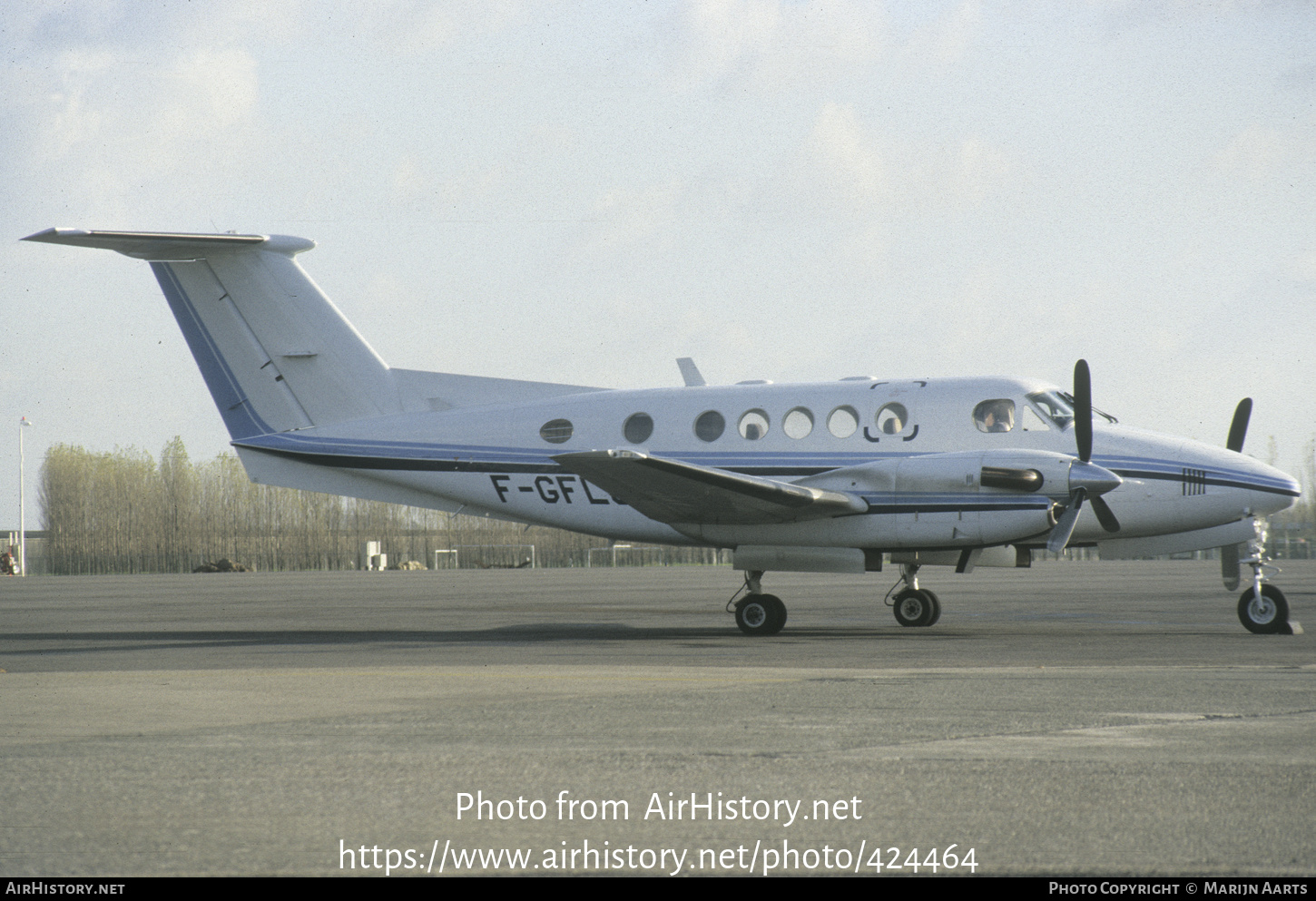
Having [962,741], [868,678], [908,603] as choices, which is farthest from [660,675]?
[908,603]

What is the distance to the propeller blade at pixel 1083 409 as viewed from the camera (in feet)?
48.9

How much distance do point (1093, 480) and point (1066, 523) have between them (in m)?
0.61

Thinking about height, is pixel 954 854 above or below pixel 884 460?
below

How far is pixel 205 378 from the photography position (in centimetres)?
1800

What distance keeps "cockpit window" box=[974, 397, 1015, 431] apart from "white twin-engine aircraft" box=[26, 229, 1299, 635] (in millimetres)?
23

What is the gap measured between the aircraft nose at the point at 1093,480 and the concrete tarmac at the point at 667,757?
1.84 meters

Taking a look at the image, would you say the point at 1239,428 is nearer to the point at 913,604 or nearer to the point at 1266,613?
the point at 1266,613

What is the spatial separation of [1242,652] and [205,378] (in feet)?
47.4

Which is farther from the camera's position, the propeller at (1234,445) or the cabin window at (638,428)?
the cabin window at (638,428)

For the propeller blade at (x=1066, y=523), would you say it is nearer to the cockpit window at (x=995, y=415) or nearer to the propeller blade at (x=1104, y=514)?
the propeller blade at (x=1104, y=514)

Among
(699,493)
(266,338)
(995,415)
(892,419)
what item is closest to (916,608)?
(892,419)

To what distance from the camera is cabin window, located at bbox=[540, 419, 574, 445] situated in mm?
17259

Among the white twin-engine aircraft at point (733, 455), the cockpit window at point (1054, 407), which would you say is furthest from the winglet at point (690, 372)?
the cockpit window at point (1054, 407)

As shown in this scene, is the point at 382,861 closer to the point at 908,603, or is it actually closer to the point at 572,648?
the point at 572,648
